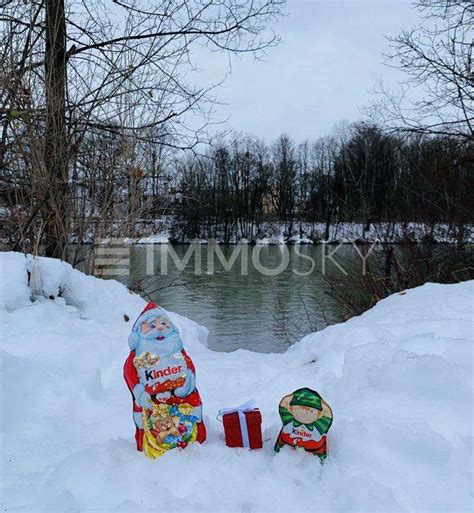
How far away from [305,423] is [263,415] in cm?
→ 65

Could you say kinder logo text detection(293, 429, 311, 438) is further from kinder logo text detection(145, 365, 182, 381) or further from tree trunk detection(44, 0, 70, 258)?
tree trunk detection(44, 0, 70, 258)

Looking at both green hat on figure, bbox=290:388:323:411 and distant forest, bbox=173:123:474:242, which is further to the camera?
distant forest, bbox=173:123:474:242

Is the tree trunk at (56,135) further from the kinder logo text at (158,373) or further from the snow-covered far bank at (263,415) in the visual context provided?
the kinder logo text at (158,373)

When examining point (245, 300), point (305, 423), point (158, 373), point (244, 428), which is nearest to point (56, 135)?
point (158, 373)

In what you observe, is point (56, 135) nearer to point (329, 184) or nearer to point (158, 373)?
point (158, 373)

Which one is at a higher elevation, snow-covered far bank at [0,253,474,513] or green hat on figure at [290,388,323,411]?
green hat on figure at [290,388,323,411]

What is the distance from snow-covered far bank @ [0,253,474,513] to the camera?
1.60 meters

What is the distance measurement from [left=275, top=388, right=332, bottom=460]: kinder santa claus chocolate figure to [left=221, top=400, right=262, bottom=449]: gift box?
3.7 inches

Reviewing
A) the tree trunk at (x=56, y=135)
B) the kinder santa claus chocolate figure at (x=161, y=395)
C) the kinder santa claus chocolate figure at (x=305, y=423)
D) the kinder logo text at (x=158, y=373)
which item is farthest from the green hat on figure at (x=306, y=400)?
the tree trunk at (x=56, y=135)

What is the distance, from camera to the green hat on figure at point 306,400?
185 cm

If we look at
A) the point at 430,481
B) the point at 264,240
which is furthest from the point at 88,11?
the point at 264,240

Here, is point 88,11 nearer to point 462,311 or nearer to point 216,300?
point 462,311

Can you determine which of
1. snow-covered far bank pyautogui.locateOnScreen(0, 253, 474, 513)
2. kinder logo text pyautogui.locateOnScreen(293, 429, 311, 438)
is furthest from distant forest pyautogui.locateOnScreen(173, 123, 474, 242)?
kinder logo text pyautogui.locateOnScreen(293, 429, 311, 438)

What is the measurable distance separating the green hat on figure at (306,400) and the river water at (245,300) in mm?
4502
